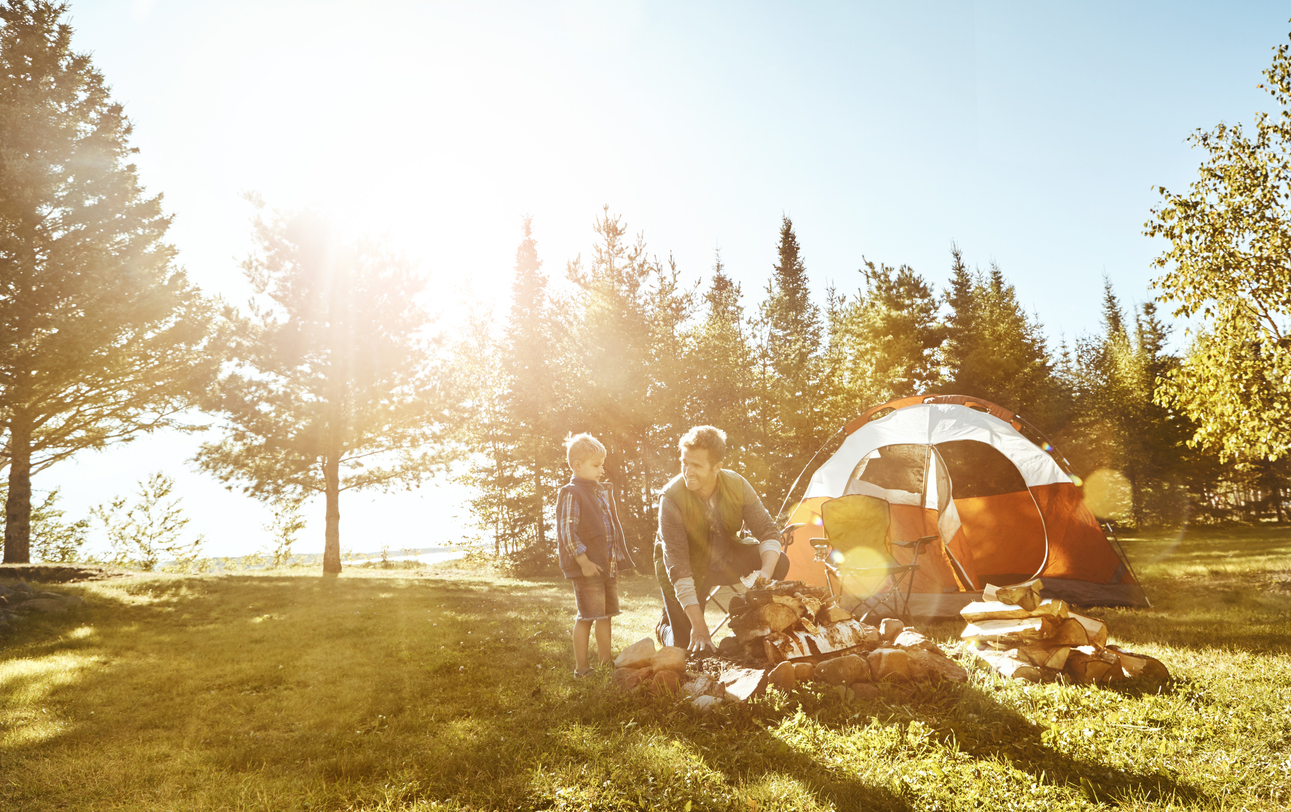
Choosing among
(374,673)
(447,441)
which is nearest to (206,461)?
(447,441)

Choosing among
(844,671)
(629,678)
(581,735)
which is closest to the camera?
(581,735)

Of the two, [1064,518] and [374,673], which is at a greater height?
[1064,518]

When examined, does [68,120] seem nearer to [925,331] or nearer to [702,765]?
[702,765]

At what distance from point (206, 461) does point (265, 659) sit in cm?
949

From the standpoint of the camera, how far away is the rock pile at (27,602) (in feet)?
22.0

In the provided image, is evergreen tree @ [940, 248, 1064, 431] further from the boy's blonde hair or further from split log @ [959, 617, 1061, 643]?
the boy's blonde hair

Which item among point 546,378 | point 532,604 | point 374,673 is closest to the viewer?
point 374,673

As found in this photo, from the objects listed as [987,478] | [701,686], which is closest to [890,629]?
[701,686]

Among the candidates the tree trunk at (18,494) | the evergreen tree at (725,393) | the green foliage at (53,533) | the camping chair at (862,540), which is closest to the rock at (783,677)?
the camping chair at (862,540)

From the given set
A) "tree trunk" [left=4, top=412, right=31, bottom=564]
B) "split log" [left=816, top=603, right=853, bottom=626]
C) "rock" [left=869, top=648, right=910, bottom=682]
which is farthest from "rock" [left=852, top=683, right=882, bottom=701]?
"tree trunk" [left=4, top=412, right=31, bottom=564]

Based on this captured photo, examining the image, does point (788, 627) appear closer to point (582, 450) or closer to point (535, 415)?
point (582, 450)

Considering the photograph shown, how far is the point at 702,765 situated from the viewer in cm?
277

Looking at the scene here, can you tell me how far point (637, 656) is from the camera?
398 cm

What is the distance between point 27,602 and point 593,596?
24.5ft
